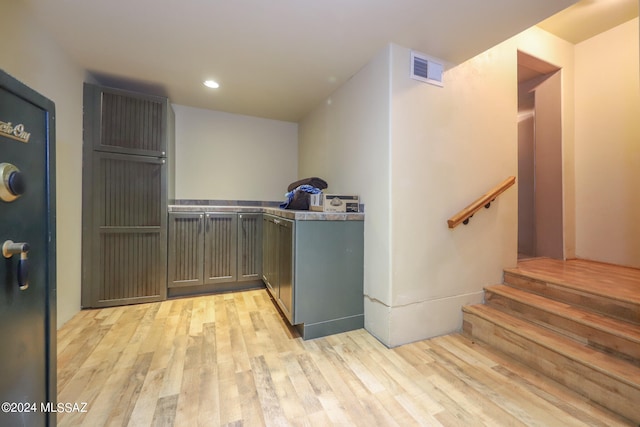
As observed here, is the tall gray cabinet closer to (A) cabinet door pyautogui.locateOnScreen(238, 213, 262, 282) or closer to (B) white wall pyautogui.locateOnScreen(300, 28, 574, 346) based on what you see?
(A) cabinet door pyautogui.locateOnScreen(238, 213, 262, 282)

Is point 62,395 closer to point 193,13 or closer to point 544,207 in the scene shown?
point 193,13

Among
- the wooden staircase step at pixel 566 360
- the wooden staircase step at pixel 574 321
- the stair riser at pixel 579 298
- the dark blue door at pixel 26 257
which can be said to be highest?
the dark blue door at pixel 26 257

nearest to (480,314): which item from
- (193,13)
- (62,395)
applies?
(62,395)

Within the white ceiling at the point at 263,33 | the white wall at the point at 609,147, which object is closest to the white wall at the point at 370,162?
the white ceiling at the point at 263,33

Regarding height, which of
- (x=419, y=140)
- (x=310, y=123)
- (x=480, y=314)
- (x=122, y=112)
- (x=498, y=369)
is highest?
(x=310, y=123)

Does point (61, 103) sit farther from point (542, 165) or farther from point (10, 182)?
point (542, 165)

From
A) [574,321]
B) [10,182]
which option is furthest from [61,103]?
[574,321]

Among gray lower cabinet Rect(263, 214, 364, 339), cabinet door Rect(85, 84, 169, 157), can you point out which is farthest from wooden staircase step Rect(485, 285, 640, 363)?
cabinet door Rect(85, 84, 169, 157)

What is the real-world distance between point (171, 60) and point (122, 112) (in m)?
0.80

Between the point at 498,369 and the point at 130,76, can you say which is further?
the point at 130,76

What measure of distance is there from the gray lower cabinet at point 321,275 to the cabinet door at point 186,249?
44.7 inches

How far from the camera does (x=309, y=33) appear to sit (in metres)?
1.77

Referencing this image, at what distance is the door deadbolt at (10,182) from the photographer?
2.19 feet

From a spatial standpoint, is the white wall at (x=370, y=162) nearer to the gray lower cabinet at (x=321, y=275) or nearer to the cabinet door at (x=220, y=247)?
the gray lower cabinet at (x=321, y=275)
